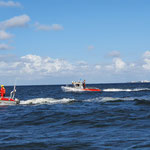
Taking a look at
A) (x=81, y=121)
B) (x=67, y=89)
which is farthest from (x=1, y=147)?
(x=67, y=89)

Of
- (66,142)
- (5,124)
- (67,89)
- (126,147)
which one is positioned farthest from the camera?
(67,89)

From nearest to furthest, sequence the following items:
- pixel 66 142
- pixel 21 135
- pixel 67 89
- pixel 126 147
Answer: pixel 126 147, pixel 66 142, pixel 21 135, pixel 67 89

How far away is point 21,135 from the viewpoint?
13180mm

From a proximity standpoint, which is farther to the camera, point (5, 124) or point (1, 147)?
point (5, 124)

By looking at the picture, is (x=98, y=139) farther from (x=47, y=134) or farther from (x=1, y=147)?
(x=1, y=147)

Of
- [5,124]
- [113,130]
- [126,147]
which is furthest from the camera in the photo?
[5,124]

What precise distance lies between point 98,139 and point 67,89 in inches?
2500

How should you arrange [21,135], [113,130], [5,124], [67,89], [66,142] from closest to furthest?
1. [66,142]
2. [21,135]
3. [113,130]
4. [5,124]
5. [67,89]

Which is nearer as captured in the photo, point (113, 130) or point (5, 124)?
point (113, 130)

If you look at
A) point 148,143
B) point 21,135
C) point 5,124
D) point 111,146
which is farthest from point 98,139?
point 5,124

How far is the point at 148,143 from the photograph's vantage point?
35.3 ft

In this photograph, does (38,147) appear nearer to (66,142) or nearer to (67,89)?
(66,142)

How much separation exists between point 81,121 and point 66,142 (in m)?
6.24

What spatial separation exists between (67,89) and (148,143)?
6474 centimetres
